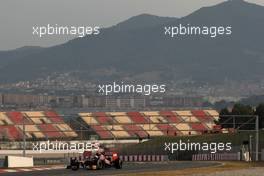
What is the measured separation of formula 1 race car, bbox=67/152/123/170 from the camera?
4788cm

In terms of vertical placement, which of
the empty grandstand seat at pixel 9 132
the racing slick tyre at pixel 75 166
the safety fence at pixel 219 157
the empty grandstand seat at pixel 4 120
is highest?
the empty grandstand seat at pixel 4 120

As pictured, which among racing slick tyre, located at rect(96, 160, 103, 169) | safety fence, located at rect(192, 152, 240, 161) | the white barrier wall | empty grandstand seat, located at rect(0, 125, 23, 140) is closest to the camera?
racing slick tyre, located at rect(96, 160, 103, 169)

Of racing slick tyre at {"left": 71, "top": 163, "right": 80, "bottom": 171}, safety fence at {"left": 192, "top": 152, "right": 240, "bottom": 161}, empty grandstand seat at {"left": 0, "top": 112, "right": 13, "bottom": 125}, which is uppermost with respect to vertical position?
empty grandstand seat at {"left": 0, "top": 112, "right": 13, "bottom": 125}

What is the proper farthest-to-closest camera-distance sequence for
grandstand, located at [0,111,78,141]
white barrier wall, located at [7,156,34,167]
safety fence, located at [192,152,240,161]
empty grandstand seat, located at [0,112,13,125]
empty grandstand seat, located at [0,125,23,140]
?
empty grandstand seat, located at [0,112,13,125] < empty grandstand seat, located at [0,125,23,140] < grandstand, located at [0,111,78,141] < safety fence, located at [192,152,240,161] < white barrier wall, located at [7,156,34,167]

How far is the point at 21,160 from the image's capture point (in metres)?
55.9

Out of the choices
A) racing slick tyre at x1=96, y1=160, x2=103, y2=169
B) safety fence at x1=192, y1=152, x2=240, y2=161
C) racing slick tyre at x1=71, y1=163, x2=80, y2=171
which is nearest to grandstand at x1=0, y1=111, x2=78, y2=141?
safety fence at x1=192, y1=152, x2=240, y2=161

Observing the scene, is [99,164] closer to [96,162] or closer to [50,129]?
[96,162]

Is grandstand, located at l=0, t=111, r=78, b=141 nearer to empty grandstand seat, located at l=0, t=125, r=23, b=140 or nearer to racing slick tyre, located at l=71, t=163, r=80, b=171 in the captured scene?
empty grandstand seat, located at l=0, t=125, r=23, b=140

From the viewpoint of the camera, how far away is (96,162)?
47750 mm

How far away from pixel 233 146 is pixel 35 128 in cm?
6332

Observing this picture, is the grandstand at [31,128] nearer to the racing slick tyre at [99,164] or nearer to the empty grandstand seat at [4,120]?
the empty grandstand seat at [4,120]

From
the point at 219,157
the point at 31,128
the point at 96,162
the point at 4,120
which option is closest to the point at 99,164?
the point at 96,162

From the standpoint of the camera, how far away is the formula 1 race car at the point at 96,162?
4788 centimetres

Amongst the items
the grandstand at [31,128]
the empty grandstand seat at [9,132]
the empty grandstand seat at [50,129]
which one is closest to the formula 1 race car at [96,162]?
the grandstand at [31,128]
